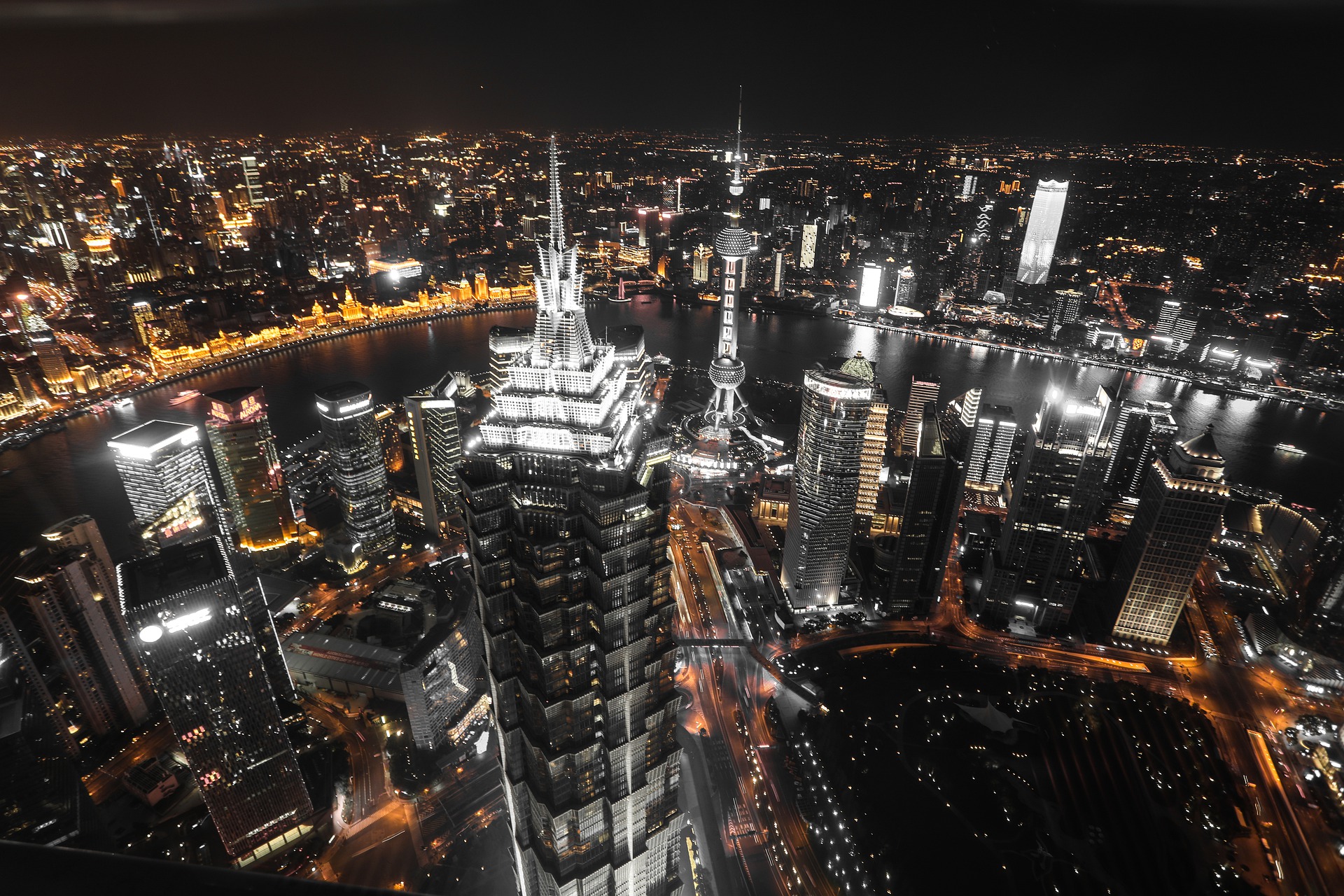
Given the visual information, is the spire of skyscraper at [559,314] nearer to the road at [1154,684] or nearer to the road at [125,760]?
the road at [1154,684]

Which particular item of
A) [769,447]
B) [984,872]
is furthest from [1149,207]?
[984,872]

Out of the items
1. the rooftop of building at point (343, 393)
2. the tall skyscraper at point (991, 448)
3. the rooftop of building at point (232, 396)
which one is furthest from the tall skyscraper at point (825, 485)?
the rooftop of building at point (232, 396)

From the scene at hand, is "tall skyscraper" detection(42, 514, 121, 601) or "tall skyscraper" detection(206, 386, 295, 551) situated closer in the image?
"tall skyscraper" detection(42, 514, 121, 601)

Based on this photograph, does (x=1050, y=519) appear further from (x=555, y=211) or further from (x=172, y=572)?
(x=172, y=572)

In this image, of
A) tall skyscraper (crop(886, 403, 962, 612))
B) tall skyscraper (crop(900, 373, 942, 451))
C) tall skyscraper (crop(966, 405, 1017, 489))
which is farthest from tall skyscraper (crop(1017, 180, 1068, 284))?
tall skyscraper (crop(886, 403, 962, 612))

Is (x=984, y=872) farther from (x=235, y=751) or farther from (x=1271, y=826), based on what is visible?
→ (x=235, y=751)

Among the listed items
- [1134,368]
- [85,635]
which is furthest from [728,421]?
[1134,368]

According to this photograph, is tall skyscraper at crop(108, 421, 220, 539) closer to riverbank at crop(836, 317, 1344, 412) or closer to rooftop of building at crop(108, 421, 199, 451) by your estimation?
rooftop of building at crop(108, 421, 199, 451)
